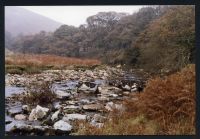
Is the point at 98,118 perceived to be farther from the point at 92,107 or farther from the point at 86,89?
the point at 86,89

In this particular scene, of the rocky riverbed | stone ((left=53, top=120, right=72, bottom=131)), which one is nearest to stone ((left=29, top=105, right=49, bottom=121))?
the rocky riverbed

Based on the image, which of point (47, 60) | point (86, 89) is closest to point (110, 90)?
point (86, 89)

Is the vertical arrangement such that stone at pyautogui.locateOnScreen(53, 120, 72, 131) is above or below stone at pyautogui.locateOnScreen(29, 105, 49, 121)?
below

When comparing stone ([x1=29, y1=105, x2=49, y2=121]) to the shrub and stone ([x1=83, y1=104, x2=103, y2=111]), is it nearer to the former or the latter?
stone ([x1=83, y1=104, x2=103, y2=111])

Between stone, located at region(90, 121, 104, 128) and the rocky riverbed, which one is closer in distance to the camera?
the rocky riverbed

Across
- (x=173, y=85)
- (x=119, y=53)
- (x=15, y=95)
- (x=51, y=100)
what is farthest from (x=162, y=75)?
(x=15, y=95)

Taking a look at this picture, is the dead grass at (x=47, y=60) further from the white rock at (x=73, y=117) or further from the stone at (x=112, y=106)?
the white rock at (x=73, y=117)

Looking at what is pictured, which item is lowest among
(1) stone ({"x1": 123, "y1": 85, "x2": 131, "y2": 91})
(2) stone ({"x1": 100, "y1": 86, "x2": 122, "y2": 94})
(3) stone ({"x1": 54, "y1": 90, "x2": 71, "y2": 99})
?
(3) stone ({"x1": 54, "y1": 90, "x2": 71, "y2": 99})
